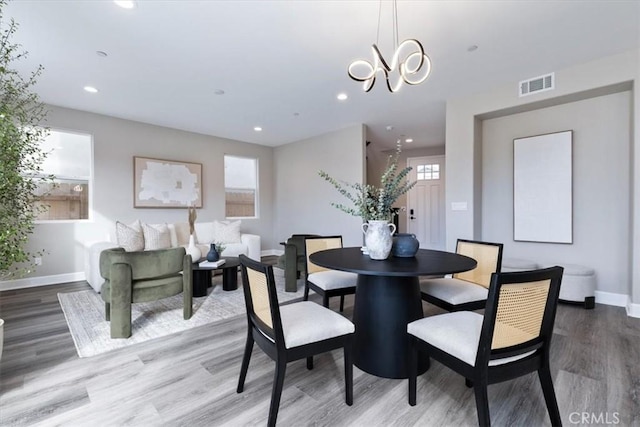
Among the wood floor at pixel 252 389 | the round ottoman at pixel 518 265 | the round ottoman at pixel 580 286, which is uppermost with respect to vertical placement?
the round ottoman at pixel 518 265

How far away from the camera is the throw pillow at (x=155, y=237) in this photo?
4.32 meters

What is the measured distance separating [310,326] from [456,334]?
2.40ft

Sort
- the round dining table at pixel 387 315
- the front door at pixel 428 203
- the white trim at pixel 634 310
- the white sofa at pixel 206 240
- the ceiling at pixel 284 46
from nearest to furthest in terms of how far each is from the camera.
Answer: the round dining table at pixel 387 315 → the ceiling at pixel 284 46 → the white trim at pixel 634 310 → the white sofa at pixel 206 240 → the front door at pixel 428 203

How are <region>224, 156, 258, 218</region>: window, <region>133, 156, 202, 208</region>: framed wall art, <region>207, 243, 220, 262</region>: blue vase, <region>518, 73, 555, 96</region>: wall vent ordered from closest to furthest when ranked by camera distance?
<region>518, 73, 555, 96</region>: wall vent < <region>207, 243, 220, 262</region>: blue vase < <region>133, 156, 202, 208</region>: framed wall art < <region>224, 156, 258, 218</region>: window

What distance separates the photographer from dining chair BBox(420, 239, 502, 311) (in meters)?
2.03

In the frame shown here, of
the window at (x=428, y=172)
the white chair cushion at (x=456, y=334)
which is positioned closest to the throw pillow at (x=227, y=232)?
the white chair cushion at (x=456, y=334)

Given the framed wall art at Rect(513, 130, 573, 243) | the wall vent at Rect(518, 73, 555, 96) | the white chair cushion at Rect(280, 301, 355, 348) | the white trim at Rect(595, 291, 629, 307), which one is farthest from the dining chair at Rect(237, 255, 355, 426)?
the wall vent at Rect(518, 73, 555, 96)

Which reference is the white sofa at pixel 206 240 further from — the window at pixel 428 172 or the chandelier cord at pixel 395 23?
the window at pixel 428 172

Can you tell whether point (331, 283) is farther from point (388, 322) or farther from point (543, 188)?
point (543, 188)

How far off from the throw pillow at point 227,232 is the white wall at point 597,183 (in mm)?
4561

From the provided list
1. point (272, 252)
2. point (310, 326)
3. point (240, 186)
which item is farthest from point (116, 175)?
point (310, 326)

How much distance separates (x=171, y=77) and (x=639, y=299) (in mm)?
5671

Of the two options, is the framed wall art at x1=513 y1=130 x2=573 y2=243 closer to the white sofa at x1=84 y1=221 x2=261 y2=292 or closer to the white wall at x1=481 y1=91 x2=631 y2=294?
the white wall at x1=481 y1=91 x2=631 y2=294

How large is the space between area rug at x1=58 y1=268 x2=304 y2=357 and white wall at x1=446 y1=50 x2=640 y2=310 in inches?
105
